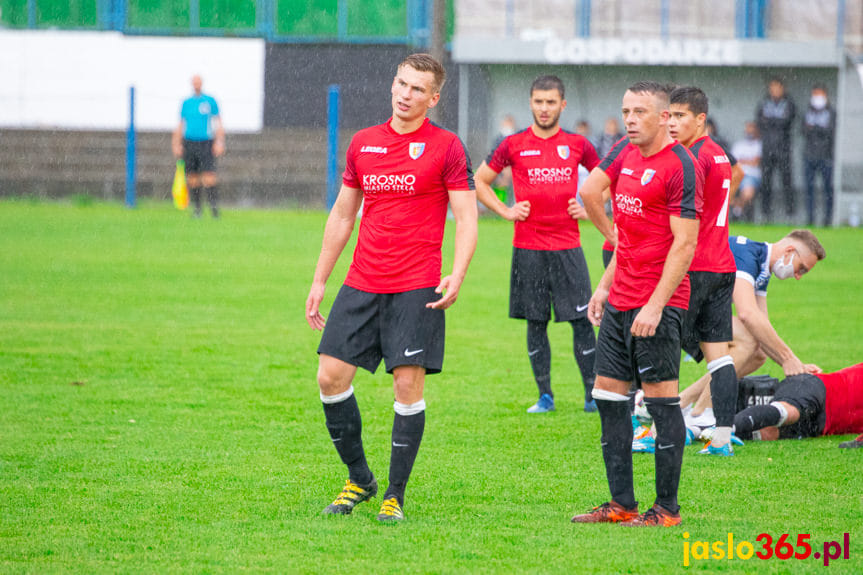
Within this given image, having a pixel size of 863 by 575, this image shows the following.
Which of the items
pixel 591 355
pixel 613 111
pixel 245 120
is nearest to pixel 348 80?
pixel 245 120

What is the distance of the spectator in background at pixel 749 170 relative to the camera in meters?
24.7

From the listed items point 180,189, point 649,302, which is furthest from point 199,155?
point 649,302

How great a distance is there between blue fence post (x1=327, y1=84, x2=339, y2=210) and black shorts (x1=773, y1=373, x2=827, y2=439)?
19.0 metres

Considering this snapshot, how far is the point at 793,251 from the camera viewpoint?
743 cm

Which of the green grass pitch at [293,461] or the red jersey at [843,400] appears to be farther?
the red jersey at [843,400]

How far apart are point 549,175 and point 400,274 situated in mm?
3347

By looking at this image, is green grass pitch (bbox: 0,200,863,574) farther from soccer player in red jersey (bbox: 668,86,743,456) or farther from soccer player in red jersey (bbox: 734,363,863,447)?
soccer player in red jersey (bbox: 668,86,743,456)

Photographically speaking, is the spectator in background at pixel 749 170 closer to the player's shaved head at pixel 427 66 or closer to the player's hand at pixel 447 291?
the player's shaved head at pixel 427 66

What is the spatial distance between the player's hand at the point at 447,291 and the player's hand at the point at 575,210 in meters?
3.08

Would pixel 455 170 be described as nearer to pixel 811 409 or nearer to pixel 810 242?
pixel 810 242

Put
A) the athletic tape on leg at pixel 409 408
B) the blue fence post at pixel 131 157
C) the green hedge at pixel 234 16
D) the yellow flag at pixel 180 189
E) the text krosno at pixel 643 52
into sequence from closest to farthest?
the athletic tape on leg at pixel 409 408 < the blue fence post at pixel 131 157 < the yellow flag at pixel 180 189 < the text krosno at pixel 643 52 < the green hedge at pixel 234 16

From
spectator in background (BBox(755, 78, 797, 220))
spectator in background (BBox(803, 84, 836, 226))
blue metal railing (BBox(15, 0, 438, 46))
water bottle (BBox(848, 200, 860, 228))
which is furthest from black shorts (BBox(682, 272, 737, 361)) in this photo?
blue metal railing (BBox(15, 0, 438, 46))

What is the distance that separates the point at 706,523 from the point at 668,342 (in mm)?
884

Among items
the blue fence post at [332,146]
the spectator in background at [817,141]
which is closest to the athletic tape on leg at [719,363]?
the spectator in background at [817,141]
